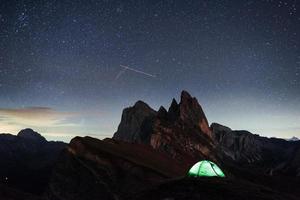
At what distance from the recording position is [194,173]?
157 feet

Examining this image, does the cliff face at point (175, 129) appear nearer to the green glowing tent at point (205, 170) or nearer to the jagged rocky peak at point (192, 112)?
the jagged rocky peak at point (192, 112)

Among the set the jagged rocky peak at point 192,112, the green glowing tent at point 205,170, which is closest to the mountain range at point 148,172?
the jagged rocky peak at point 192,112

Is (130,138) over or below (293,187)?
over

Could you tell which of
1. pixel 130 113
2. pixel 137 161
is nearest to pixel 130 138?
pixel 130 113

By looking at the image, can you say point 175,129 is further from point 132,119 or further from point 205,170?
point 205,170

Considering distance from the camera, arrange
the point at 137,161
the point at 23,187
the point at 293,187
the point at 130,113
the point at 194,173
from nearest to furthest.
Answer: the point at 194,173, the point at 137,161, the point at 293,187, the point at 23,187, the point at 130,113

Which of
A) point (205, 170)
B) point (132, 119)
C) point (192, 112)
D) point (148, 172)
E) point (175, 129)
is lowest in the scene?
point (148, 172)

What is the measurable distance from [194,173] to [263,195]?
17.5 m

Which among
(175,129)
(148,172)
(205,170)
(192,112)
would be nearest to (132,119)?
(192,112)

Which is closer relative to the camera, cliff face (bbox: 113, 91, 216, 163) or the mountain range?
the mountain range

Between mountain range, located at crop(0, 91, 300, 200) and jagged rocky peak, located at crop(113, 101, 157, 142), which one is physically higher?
jagged rocky peak, located at crop(113, 101, 157, 142)

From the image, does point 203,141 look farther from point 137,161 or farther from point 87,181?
point 87,181

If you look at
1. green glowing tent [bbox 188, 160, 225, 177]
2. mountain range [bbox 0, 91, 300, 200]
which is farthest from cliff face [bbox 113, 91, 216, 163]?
green glowing tent [bbox 188, 160, 225, 177]

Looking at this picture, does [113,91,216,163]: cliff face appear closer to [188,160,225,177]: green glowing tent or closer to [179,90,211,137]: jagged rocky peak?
[179,90,211,137]: jagged rocky peak
